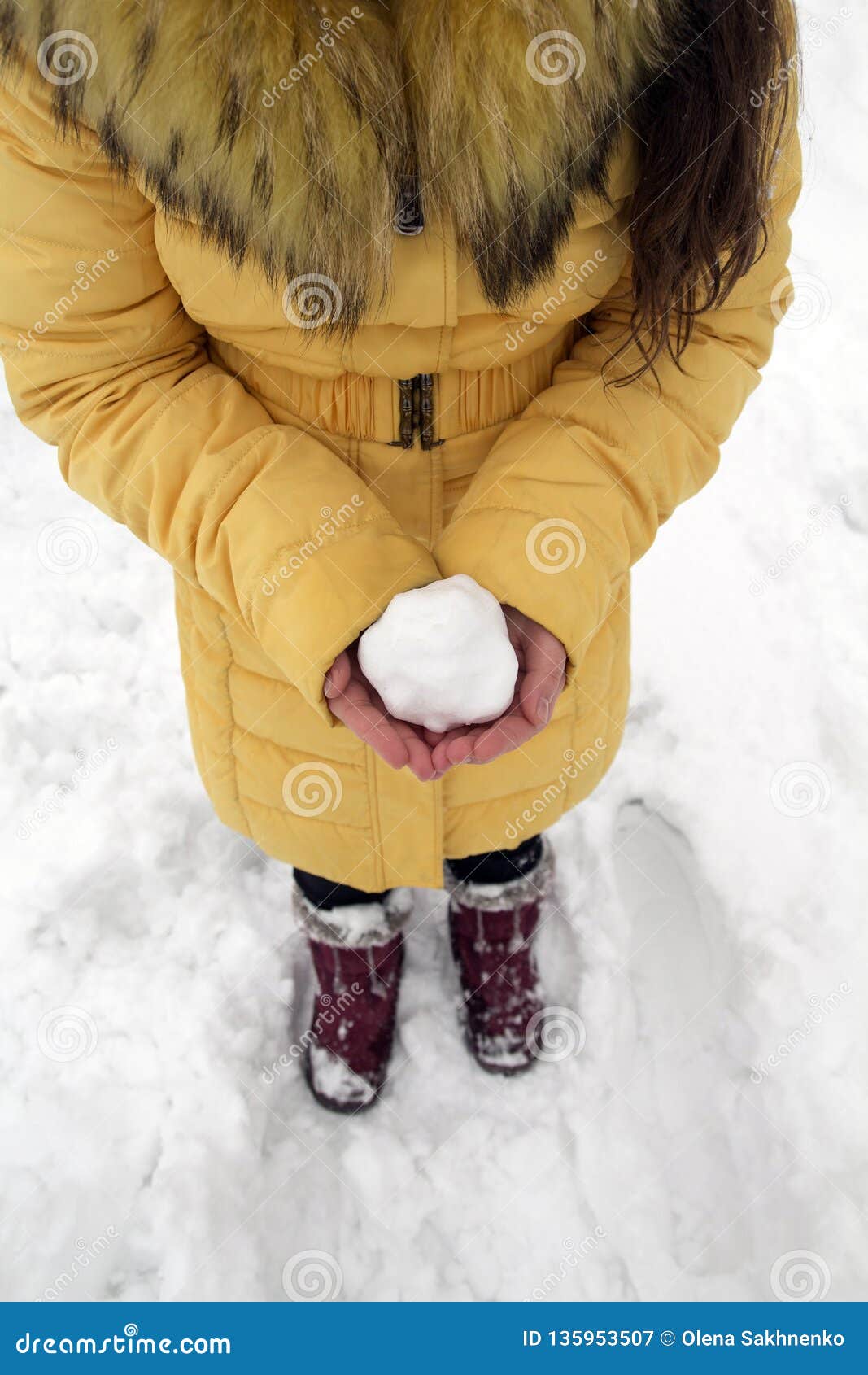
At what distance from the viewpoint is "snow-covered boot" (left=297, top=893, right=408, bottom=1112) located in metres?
1.37

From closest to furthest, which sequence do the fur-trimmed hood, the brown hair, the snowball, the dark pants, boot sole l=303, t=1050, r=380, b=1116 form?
1. the fur-trimmed hood
2. the brown hair
3. the snowball
4. the dark pants
5. boot sole l=303, t=1050, r=380, b=1116

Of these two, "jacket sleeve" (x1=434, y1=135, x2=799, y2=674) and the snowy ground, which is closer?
"jacket sleeve" (x1=434, y1=135, x2=799, y2=674)

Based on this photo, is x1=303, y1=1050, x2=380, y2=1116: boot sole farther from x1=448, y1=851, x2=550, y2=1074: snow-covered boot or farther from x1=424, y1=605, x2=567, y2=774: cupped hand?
x1=424, y1=605, x2=567, y2=774: cupped hand

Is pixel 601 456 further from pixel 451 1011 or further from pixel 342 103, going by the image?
pixel 451 1011

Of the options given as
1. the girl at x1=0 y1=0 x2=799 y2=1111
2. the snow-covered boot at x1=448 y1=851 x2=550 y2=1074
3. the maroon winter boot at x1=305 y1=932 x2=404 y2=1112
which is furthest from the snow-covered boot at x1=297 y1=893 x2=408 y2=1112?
A: the girl at x1=0 y1=0 x2=799 y2=1111

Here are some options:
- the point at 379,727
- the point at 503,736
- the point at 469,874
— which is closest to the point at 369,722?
the point at 379,727

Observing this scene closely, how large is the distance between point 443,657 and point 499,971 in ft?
2.67

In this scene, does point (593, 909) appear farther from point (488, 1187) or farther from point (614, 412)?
point (614, 412)

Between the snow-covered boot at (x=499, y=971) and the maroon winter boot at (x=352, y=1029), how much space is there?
0.11 metres

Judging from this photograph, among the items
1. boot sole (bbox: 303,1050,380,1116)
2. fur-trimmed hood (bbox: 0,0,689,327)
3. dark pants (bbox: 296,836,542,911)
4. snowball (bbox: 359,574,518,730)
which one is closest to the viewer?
fur-trimmed hood (bbox: 0,0,689,327)

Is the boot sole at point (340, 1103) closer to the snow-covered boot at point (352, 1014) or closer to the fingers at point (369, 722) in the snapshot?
the snow-covered boot at point (352, 1014)

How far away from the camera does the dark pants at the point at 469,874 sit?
1311 mm

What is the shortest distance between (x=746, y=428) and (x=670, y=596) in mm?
458

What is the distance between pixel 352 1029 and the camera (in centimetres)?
143
